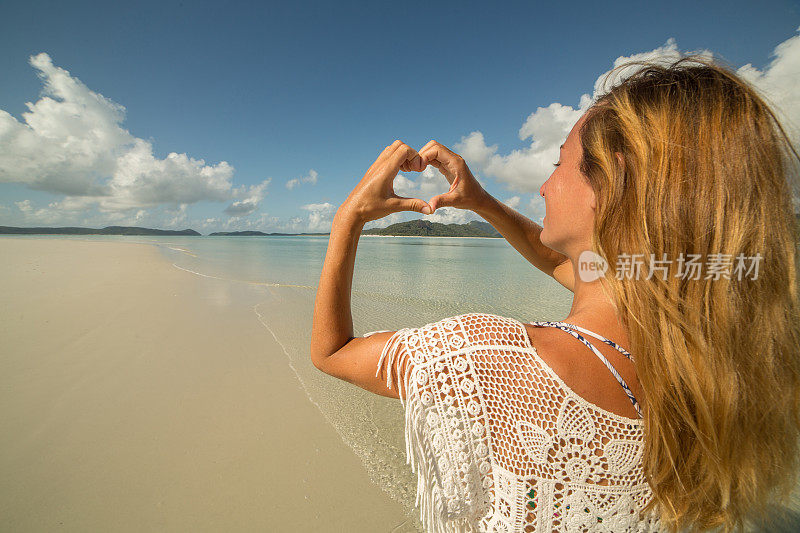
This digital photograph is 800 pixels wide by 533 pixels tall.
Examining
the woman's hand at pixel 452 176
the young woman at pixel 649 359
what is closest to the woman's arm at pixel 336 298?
the young woman at pixel 649 359

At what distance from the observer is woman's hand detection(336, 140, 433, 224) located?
A: 41.4 inches

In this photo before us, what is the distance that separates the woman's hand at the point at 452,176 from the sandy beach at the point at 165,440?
2.14 meters

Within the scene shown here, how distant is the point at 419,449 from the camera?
34.5 inches

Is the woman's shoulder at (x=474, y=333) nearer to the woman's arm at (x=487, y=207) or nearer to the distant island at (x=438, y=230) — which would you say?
the woman's arm at (x=487, y=207)

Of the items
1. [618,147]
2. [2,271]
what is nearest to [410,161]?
[618,147]

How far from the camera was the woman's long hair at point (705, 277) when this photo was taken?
768mm

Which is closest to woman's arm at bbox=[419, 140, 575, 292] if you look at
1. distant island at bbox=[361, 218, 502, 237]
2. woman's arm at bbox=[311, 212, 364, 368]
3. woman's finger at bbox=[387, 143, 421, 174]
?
woman's finger at bbox=[387, 143, 421, 174]

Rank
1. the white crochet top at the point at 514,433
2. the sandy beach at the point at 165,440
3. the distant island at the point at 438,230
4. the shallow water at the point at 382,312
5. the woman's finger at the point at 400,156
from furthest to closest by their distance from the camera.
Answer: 1. the distant island at the point at 438,230
2. the shallow water at the point at 382,312
3. the sandy beach at the point at 165,440
4. the woman's finger at the point at 400,156
5. the white crochet top at the point at 514,433

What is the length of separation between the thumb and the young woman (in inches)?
18.5

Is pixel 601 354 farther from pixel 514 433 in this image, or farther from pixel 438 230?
pixel 438 230

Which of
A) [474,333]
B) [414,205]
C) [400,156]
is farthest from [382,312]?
[474,333]

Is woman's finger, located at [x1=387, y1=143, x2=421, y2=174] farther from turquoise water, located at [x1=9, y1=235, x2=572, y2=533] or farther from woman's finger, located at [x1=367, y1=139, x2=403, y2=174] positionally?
turquoise water, located at [x1=9, y1=235, x2=572, y2=533]

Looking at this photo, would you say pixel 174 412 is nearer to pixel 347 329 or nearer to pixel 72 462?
pixel 72 462

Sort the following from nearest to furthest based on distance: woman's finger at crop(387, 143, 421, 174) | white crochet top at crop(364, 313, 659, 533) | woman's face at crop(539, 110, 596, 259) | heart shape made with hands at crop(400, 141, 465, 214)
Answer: white crochet top at crop(364, 313, 659, 533), woman's face at crop(539, 110, 596, 259), woman's finger at crop(387, 143, 421, 174), heart shape made with hands at crop(400, 141, 465, 214)
